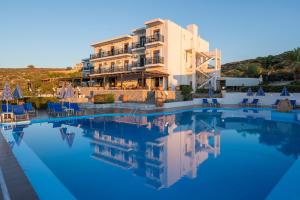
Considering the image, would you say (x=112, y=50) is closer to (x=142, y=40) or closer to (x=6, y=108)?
(x=142, y=40)

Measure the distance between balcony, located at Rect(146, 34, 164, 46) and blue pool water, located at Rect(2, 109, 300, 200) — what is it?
1589cm

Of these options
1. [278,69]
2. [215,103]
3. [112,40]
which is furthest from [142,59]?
[278,69]

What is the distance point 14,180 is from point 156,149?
14.6 ft

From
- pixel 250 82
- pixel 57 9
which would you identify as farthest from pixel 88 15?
pixel 250 82

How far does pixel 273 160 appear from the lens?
6.35 meters

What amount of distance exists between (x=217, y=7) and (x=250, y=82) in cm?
1507

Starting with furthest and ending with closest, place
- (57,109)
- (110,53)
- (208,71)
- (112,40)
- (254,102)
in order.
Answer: (110,53) < (112,40) < (208,71) < (254,102) < (57,109)

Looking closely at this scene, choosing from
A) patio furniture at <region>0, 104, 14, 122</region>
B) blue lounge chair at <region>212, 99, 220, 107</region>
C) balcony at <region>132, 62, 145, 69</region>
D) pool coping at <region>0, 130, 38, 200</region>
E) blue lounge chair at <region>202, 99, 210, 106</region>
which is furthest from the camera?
balcony at <region>132, 62, 145, 69</region>

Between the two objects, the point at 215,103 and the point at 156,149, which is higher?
the point at 215,103

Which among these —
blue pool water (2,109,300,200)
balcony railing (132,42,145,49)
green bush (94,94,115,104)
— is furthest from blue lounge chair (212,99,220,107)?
balcony railing (132,42,145,49)

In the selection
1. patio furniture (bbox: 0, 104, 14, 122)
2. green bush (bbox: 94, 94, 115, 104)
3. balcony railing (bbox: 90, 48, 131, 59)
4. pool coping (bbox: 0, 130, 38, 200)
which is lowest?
pool coping (bbox: 0, 130, 38, 200)

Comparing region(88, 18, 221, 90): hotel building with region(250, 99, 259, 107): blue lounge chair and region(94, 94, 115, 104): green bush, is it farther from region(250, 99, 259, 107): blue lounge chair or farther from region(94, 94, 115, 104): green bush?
region(250, 99, 259, 107): blue lounge chair

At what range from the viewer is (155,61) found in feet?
83.5

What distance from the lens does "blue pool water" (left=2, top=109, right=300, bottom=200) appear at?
Result: 441 centimetres
